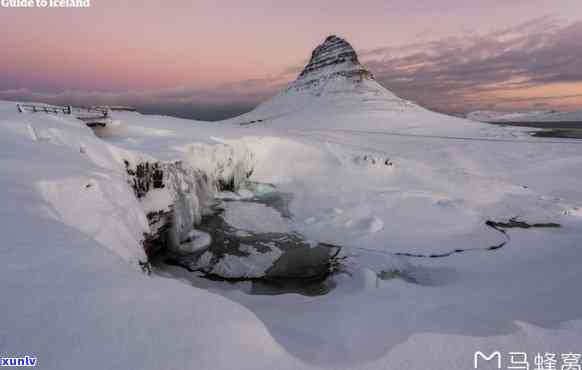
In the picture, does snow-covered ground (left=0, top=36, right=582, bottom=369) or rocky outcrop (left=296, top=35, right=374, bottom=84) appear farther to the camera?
rocky outcrop (left=296, top=35, right=374, bottom=84)

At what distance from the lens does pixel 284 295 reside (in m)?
8.27

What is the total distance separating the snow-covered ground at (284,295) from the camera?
2.85 m

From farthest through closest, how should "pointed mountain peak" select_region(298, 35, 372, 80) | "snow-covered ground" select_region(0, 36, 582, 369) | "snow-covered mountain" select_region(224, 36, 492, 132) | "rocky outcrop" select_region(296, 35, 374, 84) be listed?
"pointed mountain peak" select_region(298, 35, 372, 80), "rocky outcrop" select_region(296, 35, 374, 84), "snow-covered mountain" select_region(224, 36, 492, 132), "snow-covered ground" select_region(0, 36, 582, 369)

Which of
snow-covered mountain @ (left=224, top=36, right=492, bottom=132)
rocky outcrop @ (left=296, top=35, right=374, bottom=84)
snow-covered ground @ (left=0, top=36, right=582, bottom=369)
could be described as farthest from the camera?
rocky outcrop @ (left=296, top=35, right=374, bottom=84)

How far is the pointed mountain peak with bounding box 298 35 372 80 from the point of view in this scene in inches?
5363

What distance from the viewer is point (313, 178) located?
21.1 metres

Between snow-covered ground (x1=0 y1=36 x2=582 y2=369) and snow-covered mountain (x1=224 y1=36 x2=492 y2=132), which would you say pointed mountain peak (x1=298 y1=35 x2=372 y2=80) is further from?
snow-covered ground (x1=0 y1=36 x2=582 y2=369)

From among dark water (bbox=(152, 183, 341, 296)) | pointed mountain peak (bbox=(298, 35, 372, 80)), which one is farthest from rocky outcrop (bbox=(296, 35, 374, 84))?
dark water (bbox=(152, 183, 341, 296))

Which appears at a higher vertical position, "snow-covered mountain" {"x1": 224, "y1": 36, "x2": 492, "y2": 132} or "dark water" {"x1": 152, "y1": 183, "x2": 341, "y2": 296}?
"snow-covered mountain" {"x1": 224, "y1": 36, "x2": 492, "y2": 132}

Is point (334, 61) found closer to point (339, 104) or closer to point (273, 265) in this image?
point (339, 104)

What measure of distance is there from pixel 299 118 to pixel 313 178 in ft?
233

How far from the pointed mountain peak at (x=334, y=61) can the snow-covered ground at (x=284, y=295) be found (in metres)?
126

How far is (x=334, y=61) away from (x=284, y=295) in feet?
535

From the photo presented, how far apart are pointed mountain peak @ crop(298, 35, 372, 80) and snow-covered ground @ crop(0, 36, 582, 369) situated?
12582 cm
